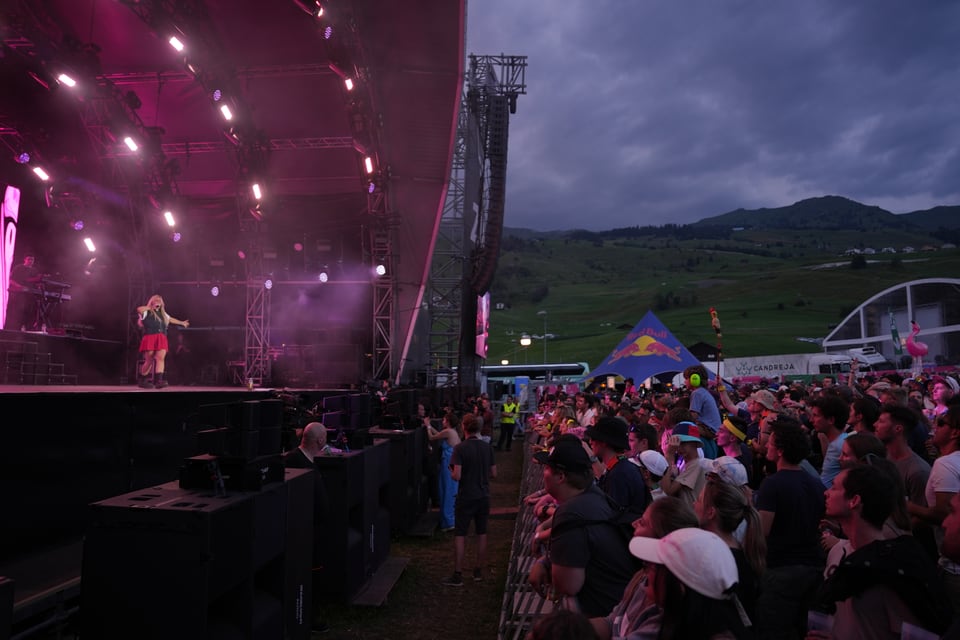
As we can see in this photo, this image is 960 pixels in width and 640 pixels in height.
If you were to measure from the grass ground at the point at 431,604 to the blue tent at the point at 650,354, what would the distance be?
29.0ft

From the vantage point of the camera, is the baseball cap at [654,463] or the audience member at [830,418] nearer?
the baseball cap at [654,463]

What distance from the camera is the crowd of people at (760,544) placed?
2.05m

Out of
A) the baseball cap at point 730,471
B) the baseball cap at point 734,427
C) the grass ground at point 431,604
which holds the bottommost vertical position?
the grass ground at point 431,604

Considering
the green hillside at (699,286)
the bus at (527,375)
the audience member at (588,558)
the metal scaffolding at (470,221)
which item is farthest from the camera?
the green hillside at (699,286)

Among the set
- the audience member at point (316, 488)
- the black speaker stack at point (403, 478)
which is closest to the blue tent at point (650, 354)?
the black speaker stack at point (403, 478)

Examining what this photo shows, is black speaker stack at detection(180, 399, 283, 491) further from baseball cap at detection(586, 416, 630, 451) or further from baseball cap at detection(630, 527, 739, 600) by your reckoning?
baseball cap at detection(630, 527, 739, 600)

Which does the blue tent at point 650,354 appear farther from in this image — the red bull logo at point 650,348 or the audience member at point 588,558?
the audience member at point 588,558

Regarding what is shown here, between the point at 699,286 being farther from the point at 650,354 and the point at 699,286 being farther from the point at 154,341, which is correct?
the point at 154,341

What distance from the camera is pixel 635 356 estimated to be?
17.9m

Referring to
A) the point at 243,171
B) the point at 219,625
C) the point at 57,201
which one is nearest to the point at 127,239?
the point at 57,201

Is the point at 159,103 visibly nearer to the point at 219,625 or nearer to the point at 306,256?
the point at 306,256

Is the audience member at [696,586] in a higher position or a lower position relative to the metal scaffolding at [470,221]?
lower

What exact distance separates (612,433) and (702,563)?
255 centimetres

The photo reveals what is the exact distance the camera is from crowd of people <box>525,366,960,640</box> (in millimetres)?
2047
